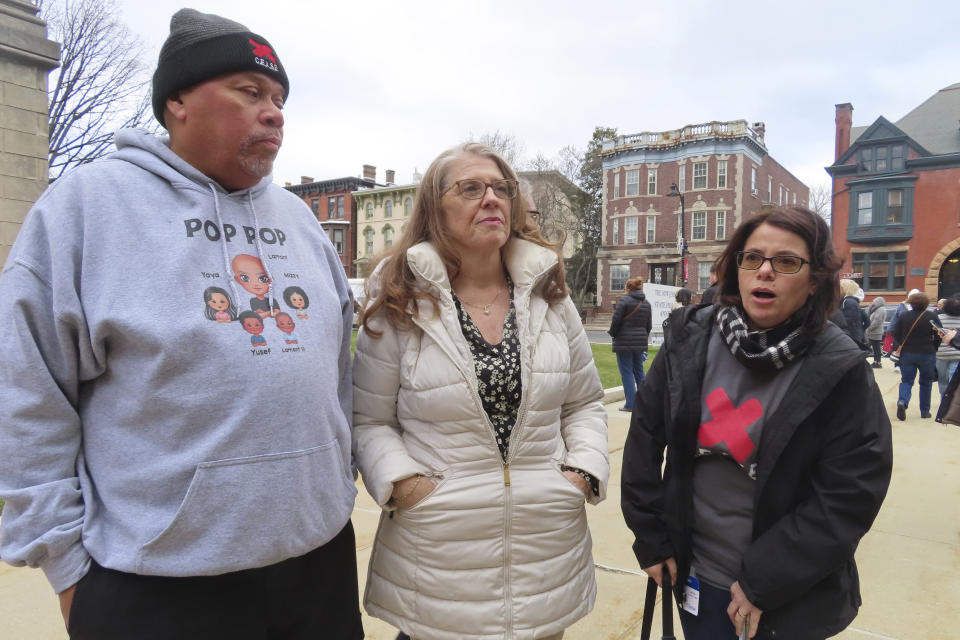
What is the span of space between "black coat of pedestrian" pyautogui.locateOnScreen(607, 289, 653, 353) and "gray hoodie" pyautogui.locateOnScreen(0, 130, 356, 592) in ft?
24.6

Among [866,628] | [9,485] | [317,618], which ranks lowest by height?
[866,628]

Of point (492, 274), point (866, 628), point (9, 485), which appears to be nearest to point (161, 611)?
point (9, 485)

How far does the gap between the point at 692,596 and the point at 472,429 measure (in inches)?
35.7

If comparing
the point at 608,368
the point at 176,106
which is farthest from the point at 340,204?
the point at 176,106

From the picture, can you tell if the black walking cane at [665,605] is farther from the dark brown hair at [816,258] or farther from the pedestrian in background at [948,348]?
the pedestrian in background at [948,348]

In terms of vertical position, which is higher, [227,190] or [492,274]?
[227,190]

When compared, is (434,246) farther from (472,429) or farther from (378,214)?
(378,214)

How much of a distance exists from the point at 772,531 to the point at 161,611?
1.65 m

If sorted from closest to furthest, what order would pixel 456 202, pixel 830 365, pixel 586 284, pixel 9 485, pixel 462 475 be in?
1. pixel 9 485
2. pixel 830 365
3. pixel 462 475
4. pixel 456 202
5. pixel 586 284

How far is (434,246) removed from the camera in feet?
7.06

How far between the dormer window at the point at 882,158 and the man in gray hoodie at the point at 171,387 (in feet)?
127

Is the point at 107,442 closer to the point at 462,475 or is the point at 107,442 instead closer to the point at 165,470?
the point at 165,470

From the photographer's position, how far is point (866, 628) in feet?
9.87

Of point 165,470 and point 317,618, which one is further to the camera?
point 317,618
